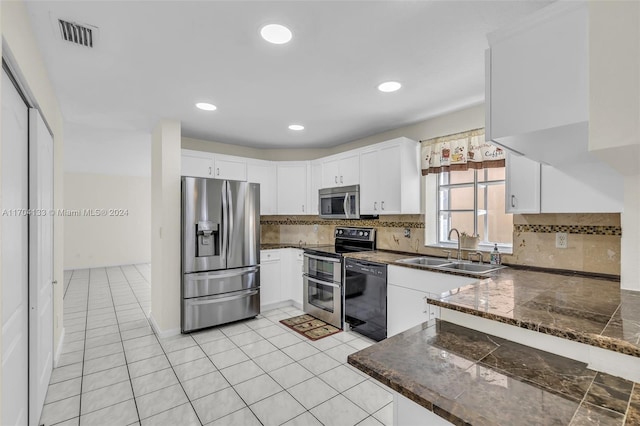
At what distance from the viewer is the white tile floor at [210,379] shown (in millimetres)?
2090

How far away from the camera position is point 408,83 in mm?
2477

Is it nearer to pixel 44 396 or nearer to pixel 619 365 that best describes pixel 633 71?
pixel 619 365

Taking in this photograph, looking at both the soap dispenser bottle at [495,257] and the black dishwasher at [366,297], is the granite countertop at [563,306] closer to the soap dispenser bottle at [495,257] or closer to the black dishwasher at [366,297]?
the soap dispenser bottle at [495,257]

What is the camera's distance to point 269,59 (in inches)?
82.0

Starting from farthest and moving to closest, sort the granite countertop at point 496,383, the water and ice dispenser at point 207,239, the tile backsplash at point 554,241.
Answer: the water and ice dispenser at point 207,239 < the tile backsplash at point 554,241 < the granite countertop at point 496,383

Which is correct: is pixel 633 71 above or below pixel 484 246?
above

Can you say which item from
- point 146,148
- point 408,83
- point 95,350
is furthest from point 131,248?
point 408,83

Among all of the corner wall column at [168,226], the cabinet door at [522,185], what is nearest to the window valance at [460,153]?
the cabinet door at [522,185]

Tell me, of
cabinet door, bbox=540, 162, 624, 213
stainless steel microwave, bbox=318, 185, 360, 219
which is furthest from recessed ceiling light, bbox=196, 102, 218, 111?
cabinet door, bbox=540, 162, 624, 213

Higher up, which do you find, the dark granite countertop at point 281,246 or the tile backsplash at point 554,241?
the tile backsplash at point 554,241

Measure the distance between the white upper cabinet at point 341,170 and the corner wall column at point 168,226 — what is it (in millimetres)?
1948

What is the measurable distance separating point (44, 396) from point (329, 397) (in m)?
2.14

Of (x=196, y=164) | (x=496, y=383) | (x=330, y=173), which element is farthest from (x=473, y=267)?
(x=196, y=164)

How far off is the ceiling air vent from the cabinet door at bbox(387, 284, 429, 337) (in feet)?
10.0
